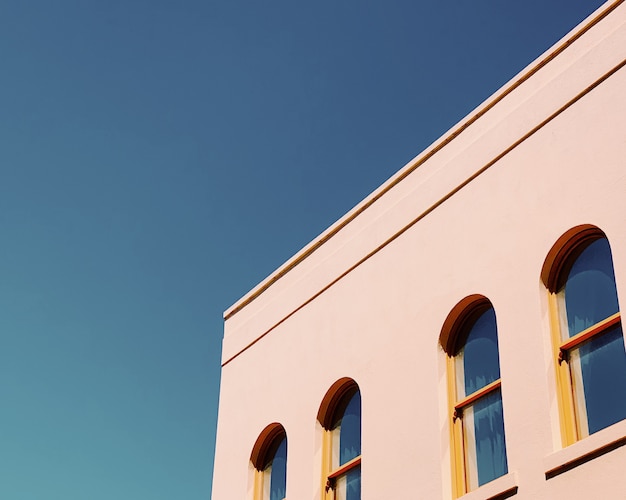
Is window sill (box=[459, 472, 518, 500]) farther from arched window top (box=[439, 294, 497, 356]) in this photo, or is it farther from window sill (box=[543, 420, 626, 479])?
arched window top (box=[439, 294, 497, 356])

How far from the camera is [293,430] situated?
42.8 feet

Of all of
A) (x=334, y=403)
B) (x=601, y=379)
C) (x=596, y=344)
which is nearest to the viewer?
(x=601, y=379)

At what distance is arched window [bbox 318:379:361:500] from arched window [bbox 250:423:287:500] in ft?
2.73

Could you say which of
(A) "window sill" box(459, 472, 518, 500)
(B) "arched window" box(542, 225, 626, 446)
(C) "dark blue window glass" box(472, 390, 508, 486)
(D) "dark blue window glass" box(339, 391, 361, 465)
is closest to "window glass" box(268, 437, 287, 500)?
(D) "dark blue window glass" box(339, 391, 361, 465)

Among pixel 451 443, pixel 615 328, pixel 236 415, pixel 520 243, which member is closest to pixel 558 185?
pixel 520 243

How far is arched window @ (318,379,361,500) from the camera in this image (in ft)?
39.8

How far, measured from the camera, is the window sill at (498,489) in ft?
32.1

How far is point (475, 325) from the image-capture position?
1137 cm

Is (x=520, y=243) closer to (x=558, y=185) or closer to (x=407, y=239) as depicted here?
(x=558, y=185)

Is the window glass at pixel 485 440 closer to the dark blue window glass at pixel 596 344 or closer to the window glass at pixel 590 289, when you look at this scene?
the dark blue window glass at pixel 596 344

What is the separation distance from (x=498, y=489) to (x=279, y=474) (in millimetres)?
3949

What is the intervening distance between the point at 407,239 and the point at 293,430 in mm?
2501

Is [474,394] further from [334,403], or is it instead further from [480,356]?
[334,403]

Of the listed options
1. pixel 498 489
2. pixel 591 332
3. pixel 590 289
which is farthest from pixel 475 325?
pixel 498 489
